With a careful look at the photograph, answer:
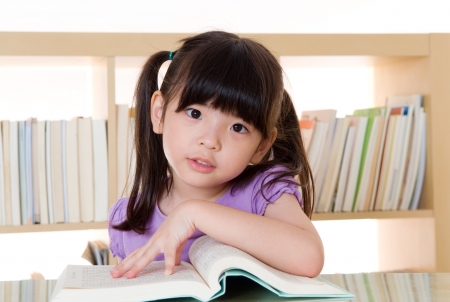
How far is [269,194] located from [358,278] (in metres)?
0.30

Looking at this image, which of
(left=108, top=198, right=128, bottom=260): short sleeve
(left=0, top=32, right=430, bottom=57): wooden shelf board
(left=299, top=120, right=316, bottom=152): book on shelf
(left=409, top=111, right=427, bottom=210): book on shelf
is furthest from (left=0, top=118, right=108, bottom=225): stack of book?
(left=409, top=111, right=427, bottom=210): book on shelf

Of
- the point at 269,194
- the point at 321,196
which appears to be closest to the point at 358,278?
the point at 269,194

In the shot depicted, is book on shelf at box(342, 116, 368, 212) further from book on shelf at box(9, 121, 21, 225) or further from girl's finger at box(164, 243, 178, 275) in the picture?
girl's finger at box(164, 243, 178, 275)

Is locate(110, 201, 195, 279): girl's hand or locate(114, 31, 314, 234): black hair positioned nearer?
locate(110, 201, 195, 279): girl's hand

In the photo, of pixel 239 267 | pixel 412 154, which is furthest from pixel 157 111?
pixel 412 154

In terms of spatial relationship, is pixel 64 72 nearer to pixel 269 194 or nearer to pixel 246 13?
pixel 246 13

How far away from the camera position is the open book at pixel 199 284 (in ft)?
2.21

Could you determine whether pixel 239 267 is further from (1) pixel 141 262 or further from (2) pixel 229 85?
(2) pixel 229 85

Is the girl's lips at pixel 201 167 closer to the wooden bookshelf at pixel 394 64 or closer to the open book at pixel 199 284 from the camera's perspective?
the open book at pixel 199 284

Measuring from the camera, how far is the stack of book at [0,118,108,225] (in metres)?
1.64

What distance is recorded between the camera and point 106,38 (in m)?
1.63

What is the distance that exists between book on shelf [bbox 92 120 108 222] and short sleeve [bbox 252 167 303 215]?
65 cm

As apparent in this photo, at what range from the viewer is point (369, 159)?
184 centimetres

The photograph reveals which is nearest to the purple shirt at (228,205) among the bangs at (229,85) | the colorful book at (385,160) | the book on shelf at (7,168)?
the bangs at (229,85)
